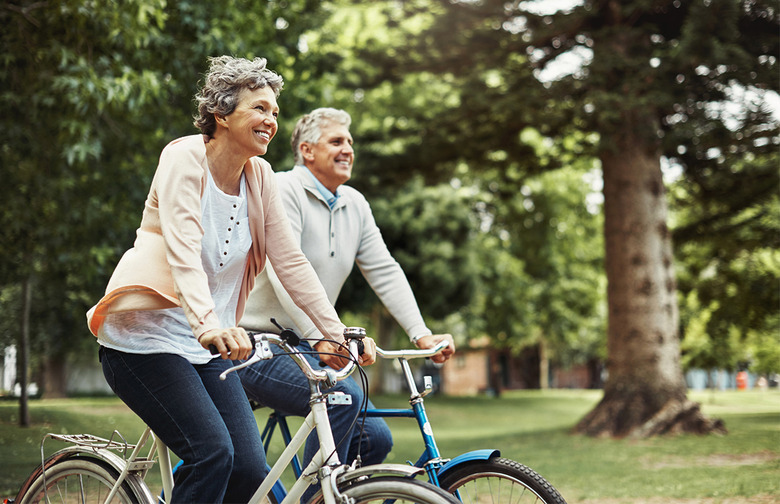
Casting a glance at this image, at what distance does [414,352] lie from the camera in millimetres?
3258

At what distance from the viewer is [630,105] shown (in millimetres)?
11078

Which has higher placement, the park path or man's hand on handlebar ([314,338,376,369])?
Result: man's hand on handlebar ([314,338,376,369])

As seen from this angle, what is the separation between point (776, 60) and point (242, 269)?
10.0 metres

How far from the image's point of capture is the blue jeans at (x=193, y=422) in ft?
8.98

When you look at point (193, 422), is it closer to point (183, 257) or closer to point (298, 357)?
point (298, 357)

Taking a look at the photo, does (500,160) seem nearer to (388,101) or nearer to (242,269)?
(388,101)

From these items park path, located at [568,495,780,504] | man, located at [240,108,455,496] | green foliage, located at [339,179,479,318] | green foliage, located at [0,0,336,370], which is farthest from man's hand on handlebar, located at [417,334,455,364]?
green foliage, located at [339,179,479,318]

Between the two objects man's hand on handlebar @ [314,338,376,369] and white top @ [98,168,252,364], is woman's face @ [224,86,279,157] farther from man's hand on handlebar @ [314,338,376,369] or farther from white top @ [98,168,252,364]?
man's hand on handlebar @ [314,338,376,369]

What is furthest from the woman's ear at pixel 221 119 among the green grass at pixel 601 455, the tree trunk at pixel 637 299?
the tree trunk at pixel 637 299

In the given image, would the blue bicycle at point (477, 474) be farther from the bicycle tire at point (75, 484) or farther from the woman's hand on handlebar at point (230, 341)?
the bicycle tire at point (75, 484)

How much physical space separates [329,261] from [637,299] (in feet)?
30.8

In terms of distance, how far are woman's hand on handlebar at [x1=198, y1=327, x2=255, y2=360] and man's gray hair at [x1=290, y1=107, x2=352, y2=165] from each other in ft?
5.91

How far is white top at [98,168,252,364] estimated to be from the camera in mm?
2832

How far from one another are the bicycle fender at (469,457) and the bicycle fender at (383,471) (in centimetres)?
46
